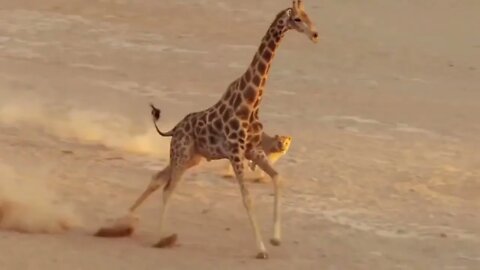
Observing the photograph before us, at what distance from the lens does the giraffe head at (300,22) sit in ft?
30.2

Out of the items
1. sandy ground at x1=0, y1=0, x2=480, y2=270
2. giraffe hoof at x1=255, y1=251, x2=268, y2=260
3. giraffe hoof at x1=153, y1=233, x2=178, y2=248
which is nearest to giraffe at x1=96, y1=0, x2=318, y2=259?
giraffe hoof at x1=153, y1=233, x2=178, y2=248

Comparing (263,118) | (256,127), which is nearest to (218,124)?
(256,127)

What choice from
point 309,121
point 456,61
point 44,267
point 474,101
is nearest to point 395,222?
point 44,267

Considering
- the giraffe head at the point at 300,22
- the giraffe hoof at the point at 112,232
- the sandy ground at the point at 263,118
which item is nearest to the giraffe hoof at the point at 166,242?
the sandy ground at the point at 263,118

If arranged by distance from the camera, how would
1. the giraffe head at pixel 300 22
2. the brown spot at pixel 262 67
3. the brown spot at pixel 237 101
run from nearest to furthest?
the giraffe head at pixel 300 22 → the brown spot at pixel 237 101 → the brown spot at pixel 262 67

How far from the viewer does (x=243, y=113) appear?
30.6 ft

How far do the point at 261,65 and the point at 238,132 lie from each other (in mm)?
593

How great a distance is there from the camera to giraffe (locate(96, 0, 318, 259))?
30.3ft

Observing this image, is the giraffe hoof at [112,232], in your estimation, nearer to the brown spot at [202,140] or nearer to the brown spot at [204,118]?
the brown spot at [202,140]

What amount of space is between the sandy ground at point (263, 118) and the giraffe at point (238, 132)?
387 mm

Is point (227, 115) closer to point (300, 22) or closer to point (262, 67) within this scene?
point (262, 67)

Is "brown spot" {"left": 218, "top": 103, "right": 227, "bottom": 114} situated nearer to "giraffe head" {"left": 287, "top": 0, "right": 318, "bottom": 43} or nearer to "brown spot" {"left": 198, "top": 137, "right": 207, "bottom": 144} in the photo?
"brown spot" {"left": 198, "top": 137, "right": 207, "bottom": 144}

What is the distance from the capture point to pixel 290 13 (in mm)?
9359

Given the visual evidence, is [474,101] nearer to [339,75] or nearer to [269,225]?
[339,75]
